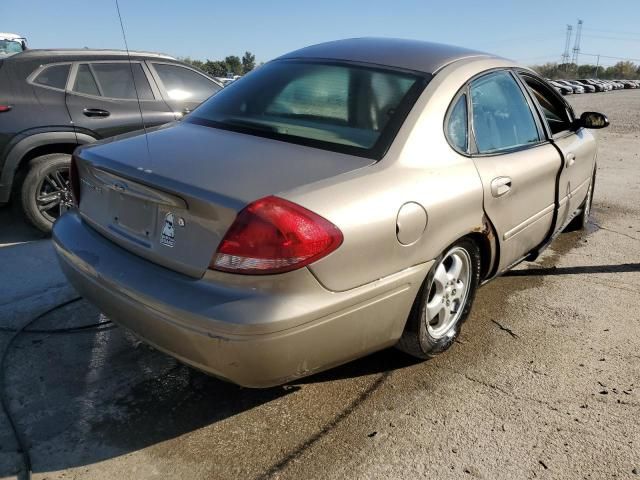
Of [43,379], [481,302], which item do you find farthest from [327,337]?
[481,302]

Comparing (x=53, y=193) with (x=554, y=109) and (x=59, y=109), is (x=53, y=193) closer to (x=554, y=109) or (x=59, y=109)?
(x=59, y=109)

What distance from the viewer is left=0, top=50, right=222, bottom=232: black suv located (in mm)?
4898

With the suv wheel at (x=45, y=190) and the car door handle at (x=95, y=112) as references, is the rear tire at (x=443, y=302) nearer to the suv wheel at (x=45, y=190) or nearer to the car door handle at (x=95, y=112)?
the suv wheel at (x=45, y=190)

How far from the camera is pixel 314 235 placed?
211 cm

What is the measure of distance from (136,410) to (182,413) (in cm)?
21

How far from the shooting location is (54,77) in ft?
17.1

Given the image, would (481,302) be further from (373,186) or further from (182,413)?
(182,413)

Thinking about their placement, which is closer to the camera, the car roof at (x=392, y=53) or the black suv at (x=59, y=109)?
the car roof at (x=392, y=53)

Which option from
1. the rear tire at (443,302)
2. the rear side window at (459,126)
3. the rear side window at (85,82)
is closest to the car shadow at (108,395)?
the rear tire at (443,302)

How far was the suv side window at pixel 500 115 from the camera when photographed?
3191mm

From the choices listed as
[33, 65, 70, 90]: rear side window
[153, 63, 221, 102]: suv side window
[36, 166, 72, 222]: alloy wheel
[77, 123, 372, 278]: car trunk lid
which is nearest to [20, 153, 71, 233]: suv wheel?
[36, 166, 72, 222]: alloy wheel

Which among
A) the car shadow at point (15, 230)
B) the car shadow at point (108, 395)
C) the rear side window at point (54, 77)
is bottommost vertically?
the car shadow at point (15, 230)

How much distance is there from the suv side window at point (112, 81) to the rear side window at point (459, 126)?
3.37m

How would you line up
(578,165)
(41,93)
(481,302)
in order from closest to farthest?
(481,302)
(578,165)
(41,93)
